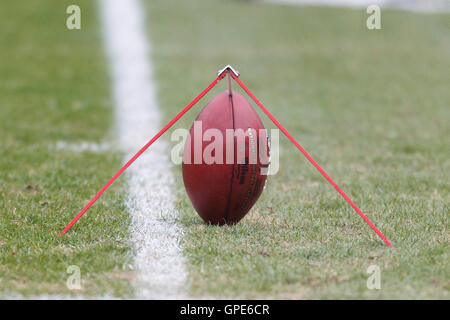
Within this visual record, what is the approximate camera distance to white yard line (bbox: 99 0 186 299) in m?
3.97

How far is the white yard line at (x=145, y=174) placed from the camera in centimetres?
397

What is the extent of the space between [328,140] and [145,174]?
219 cm

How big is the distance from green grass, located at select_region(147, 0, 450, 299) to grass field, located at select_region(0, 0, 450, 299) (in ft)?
0.06

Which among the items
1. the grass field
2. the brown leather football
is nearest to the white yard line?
the grass field

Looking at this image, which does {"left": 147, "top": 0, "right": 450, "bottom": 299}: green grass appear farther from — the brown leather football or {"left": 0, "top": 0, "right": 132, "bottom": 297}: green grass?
{"left": 0, "top": 0, "right": 132, "bottom": 297}: green grass

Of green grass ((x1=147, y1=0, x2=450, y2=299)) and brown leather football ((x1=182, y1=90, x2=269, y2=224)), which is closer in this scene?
green grass ((x1=147, y1=0, x2=450, y2=299))

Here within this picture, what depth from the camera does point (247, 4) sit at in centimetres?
1781

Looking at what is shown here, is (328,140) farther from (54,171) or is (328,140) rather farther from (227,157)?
(227,157)

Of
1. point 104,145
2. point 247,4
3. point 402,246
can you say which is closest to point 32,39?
point 247,4

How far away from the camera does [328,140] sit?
7.80m

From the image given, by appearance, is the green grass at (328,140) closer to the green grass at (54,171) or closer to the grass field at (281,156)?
the grass field at (281,156)

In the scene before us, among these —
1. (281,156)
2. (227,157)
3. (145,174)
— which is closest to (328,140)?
(281,156)

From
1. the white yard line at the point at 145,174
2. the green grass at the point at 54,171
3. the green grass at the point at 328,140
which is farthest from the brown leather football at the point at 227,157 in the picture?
the green grass at the point at 54,171
